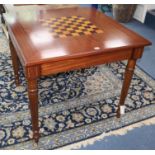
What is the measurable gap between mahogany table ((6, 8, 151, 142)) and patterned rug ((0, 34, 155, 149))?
0.41 ft

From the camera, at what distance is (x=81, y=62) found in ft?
4.16

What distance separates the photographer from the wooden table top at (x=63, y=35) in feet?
3.88

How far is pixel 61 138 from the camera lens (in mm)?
1510

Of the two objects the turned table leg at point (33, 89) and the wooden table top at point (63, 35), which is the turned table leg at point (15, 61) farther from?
the turned table leg at point (33, 89)

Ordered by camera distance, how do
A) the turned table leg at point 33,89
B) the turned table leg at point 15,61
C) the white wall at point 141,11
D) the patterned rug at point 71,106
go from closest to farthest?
the turned table leg at point 33,89 < the patterned rug at point 71,106 < the turned table leg at point 15,61 < the white wall at point 141,11

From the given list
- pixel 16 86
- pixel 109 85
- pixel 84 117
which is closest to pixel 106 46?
pixel 84 117

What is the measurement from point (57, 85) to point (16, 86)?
1.16 feet

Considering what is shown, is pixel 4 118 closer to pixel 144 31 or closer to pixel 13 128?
pixel 13 128

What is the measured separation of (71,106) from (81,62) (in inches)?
24.2

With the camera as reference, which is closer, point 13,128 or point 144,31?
point 13,128

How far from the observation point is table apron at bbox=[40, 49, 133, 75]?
1192 millimetres

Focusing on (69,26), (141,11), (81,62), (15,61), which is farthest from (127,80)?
(141,11)

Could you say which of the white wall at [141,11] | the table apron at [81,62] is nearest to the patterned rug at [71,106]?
the table apron at [81,62]

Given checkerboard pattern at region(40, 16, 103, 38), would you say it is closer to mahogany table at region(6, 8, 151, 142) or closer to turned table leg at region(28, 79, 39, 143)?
mahogany table at region(6, 8, 151, 142)
